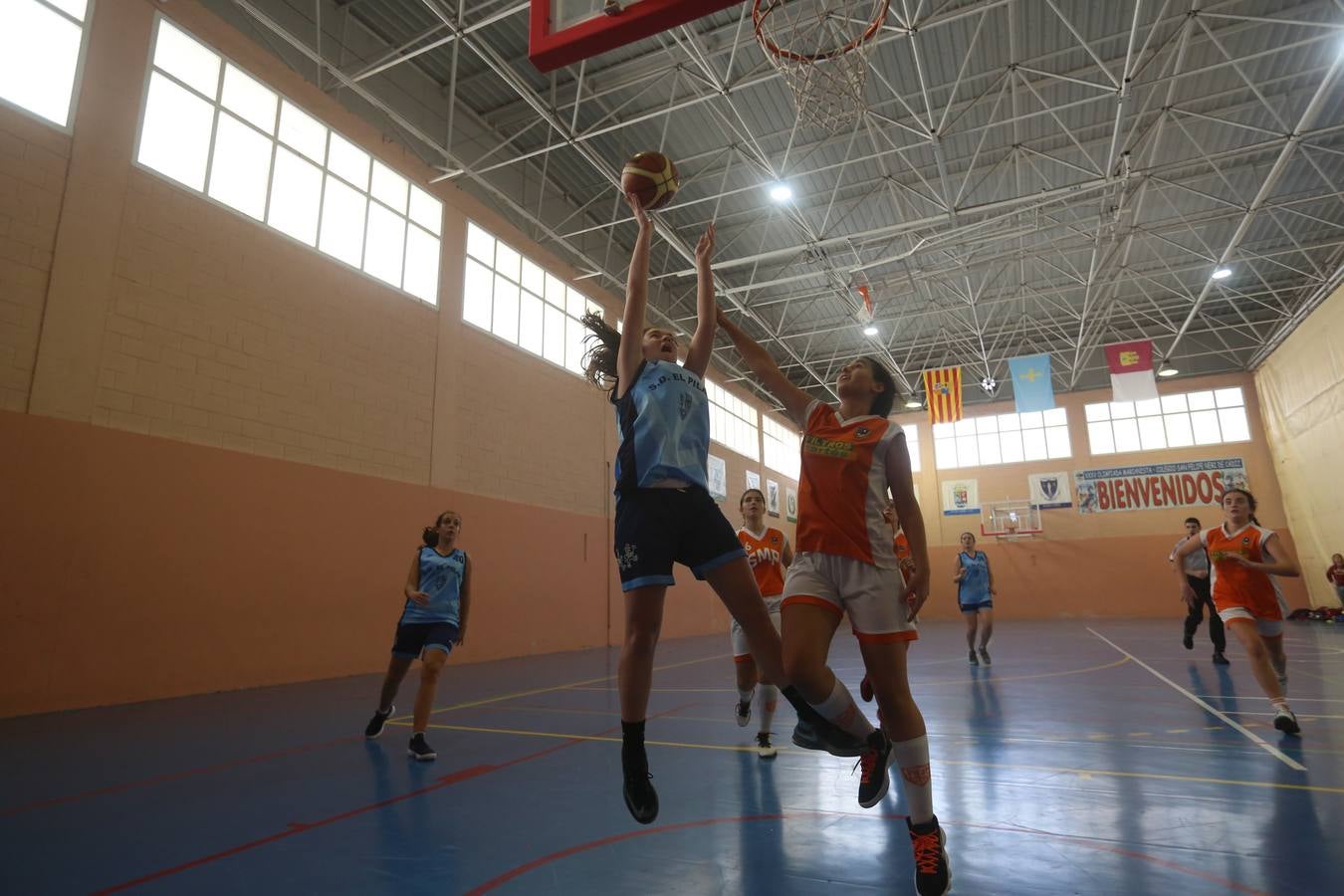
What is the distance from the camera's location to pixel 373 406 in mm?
10875

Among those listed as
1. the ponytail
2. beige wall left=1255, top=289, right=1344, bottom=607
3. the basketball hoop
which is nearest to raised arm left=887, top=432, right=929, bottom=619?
the ponytail

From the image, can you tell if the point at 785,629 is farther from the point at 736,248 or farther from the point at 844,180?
the point at 736,248

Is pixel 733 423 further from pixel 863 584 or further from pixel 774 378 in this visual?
pixel 863 584

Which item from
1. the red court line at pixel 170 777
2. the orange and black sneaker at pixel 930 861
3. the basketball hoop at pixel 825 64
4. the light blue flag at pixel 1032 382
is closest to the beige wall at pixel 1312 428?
the light blue flag at pixel 1032 382

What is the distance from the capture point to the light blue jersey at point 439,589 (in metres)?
5.07

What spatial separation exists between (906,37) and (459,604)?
11.4 meters

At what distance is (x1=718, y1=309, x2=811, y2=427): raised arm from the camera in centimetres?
318

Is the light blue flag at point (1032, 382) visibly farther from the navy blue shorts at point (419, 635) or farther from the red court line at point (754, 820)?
the red court line at point (754, 820)

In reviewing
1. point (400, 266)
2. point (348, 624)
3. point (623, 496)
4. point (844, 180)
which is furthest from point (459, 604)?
point (844, 180)

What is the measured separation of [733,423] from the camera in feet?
75.8

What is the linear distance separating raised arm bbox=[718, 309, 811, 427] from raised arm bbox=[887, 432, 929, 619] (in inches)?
16.1

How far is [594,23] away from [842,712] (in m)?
4.32

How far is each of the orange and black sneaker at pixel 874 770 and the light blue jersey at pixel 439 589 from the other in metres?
3.24

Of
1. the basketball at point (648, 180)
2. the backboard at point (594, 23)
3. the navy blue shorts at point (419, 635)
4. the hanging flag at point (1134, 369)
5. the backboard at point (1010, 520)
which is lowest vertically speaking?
the navy blue shorts at point (419, 635)
